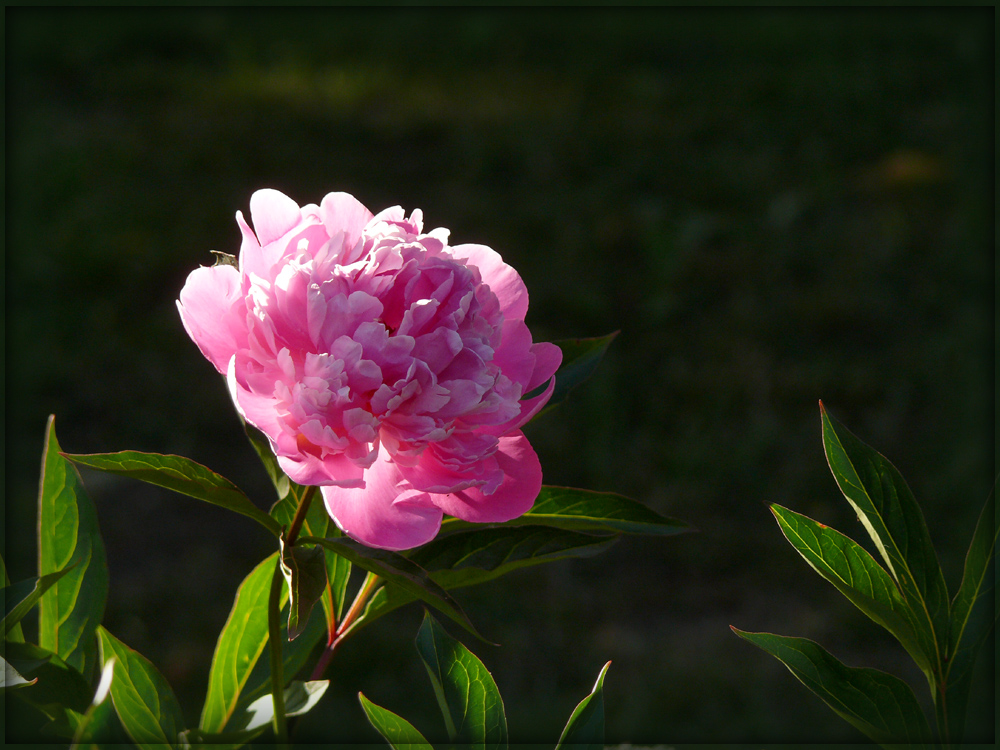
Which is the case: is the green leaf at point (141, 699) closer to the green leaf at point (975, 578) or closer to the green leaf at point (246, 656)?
the green leaf at point (246, 656)

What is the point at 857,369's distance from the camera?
78.9 inches

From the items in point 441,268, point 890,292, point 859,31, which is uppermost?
point 859,31

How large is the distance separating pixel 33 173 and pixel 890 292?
6.64ft

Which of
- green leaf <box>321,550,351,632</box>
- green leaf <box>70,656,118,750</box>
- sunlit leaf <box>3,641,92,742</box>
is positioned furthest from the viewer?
green leaf <box>321,550,351,632</box>

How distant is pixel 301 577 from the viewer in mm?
421

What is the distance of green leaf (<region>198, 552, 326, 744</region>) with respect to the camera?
1.70 feet

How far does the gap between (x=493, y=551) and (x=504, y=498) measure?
31mm

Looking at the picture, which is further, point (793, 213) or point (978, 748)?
point (793, 213)

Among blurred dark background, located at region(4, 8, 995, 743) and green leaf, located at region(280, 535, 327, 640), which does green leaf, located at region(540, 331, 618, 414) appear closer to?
green leaf, located at region(280, 535, 327, 640)

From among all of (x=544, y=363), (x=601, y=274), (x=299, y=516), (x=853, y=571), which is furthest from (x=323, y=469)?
(x=601, y=274)

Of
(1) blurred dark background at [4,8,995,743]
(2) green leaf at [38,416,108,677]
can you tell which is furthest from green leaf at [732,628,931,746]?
(1) blurred dark background at [4,8,995,743]

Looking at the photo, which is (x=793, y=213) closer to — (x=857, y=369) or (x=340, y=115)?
(x=857, y=369)

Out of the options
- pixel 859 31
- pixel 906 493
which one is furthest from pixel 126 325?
pixel 859 31

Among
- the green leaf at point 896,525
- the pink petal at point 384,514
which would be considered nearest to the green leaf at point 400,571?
the pink petal at point 384,514
